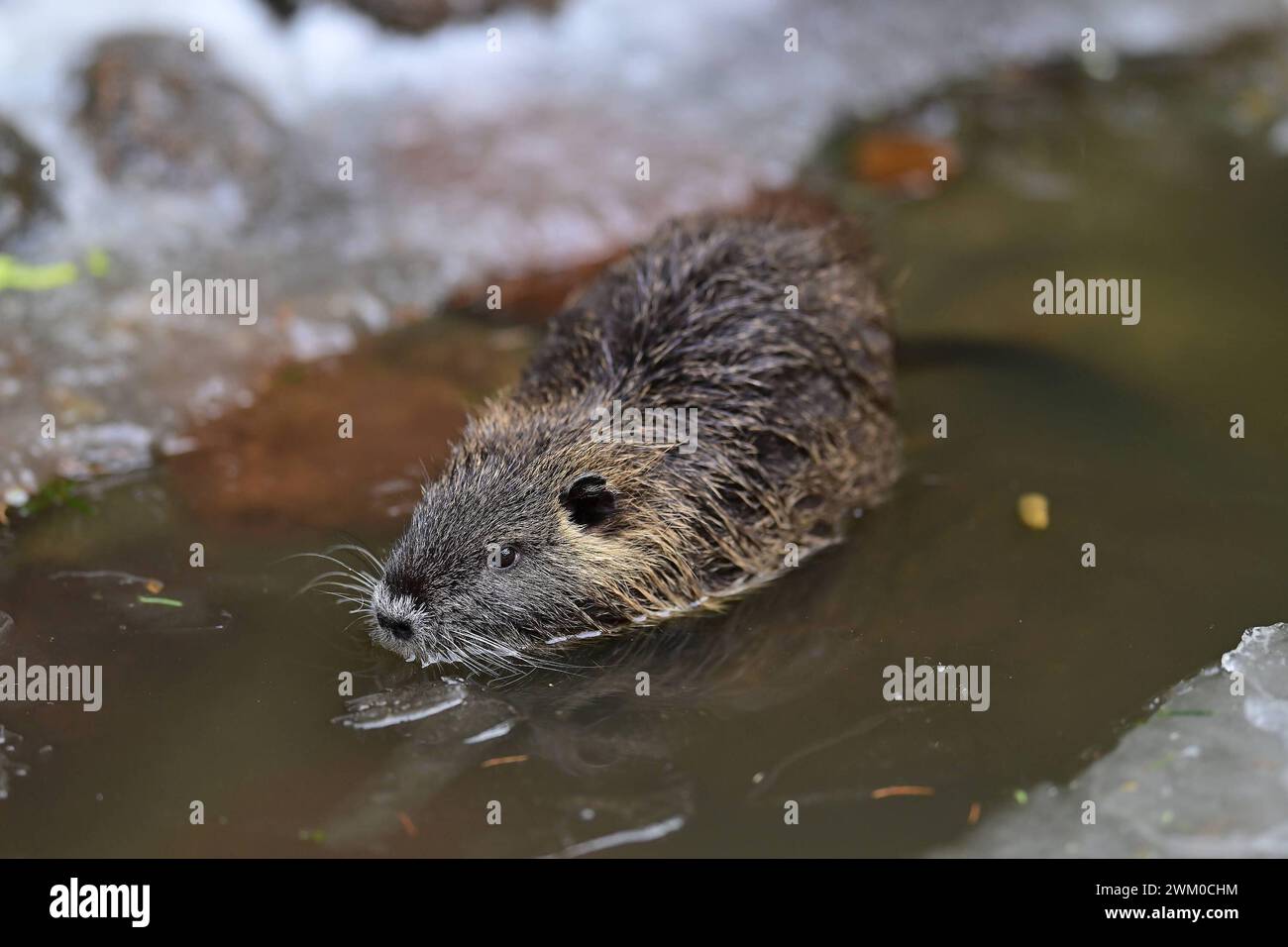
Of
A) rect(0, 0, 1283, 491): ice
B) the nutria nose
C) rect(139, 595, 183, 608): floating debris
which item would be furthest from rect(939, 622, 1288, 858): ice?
rect(0, 0, 1283, 491): ice

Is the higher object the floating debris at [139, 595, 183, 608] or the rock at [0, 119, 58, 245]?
the rock at [0, 119, 58, 245]

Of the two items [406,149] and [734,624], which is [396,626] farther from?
[406,149]

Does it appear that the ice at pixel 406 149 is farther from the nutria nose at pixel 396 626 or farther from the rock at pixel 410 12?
the nutria nose at pixel 396 626

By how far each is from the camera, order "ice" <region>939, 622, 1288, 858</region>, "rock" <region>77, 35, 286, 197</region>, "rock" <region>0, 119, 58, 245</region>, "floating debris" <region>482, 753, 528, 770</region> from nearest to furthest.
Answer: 1. "ice" <region>939, 622, 1288, 858</region>
2. "floating debris" <region>482, 753, 528, 770</region>
3. "rock" <region>0, 119, 58, 245</region>
4. "rock" <region>77, 35, 286, 197</region>

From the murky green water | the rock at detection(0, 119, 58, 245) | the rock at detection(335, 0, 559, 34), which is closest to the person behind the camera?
the murky green water

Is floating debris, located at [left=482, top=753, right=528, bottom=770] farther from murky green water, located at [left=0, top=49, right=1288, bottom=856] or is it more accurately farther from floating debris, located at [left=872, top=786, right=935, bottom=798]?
floating debris, located at [left=872, top=786, right=935, bottom=798]

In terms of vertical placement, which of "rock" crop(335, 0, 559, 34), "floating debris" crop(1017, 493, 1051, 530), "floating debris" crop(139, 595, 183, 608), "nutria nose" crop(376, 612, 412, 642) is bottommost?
"nutria nose" crop(376, 612, 412, 642)

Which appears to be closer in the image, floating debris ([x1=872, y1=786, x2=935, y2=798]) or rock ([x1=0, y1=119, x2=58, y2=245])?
floating debris ([x1=872, y1=786, x2=935, y2=798])
